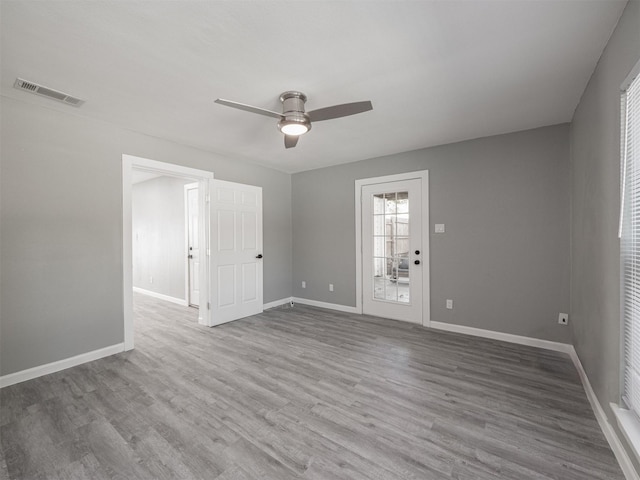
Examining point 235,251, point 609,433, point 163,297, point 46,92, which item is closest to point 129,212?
point 46,92

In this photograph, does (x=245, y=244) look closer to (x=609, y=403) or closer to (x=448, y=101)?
(x=448, y=101)

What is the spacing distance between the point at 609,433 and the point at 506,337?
5.59 ft

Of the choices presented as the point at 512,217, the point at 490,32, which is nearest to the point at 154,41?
the point at 490,32

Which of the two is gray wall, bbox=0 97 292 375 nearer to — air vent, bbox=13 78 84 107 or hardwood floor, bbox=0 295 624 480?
air vent, bbox=13 78 84 107

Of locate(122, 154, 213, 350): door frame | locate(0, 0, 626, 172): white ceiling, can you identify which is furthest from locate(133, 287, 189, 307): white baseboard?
locate(0, 0, 626, 172): white ceiling

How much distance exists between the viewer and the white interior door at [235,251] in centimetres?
403

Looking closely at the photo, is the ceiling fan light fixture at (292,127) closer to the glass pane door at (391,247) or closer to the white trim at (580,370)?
the glass pane door at (391,247)

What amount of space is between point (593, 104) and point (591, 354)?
6.40 ft

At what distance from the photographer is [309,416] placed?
1964 millimetres

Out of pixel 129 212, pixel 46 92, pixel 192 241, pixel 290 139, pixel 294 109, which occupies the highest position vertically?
pixel 46 92

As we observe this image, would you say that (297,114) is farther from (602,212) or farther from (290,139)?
(602,212)

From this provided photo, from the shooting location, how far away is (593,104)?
6.95 ft

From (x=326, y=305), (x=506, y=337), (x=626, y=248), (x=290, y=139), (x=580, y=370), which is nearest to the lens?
(x=626, y=248)

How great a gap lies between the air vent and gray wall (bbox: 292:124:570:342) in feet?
11.9
